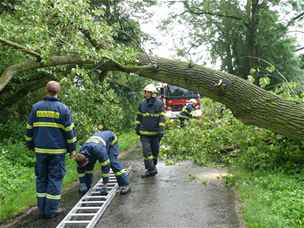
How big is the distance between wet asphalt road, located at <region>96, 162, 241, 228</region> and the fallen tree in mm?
1502

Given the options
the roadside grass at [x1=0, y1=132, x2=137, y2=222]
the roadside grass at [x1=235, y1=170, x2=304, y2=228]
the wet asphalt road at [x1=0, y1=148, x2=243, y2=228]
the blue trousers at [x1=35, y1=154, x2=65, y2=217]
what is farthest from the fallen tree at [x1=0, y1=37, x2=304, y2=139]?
the blue trousers at [x1=35, y1=154, x2=65, y2=217]

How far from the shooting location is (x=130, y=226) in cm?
554

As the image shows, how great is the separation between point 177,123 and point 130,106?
7.19 metres

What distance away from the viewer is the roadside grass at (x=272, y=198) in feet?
17.4

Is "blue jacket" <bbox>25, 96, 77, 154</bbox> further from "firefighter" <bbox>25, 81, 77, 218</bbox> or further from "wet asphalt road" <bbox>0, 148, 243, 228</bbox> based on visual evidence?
"wet asphalt road" <bbox>0, 148, 243, 228</bbox>

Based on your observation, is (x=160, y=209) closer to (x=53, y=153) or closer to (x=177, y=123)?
(x=53, y=153)

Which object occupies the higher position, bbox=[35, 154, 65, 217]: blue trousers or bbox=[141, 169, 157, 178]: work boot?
bbox=[35, 154, 65, 217]: blue trousers

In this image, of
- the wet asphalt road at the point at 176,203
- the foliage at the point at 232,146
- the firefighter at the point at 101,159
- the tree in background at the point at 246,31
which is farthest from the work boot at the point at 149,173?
the tree in background at the point at 246,31

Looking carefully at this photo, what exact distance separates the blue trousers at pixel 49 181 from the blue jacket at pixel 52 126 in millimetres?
126

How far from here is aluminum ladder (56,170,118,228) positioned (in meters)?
5.53

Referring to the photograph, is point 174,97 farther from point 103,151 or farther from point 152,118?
point 103,151

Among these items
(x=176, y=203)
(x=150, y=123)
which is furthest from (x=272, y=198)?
(x=150, y=123)

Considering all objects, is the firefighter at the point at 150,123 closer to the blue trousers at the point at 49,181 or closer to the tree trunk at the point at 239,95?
the tree trunk at the point at 239,95

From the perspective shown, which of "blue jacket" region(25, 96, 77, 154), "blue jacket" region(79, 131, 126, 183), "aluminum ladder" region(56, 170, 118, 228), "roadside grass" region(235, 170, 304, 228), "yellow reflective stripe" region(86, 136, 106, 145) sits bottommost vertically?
"roadside grass" region(235, 170, 304, 228)
